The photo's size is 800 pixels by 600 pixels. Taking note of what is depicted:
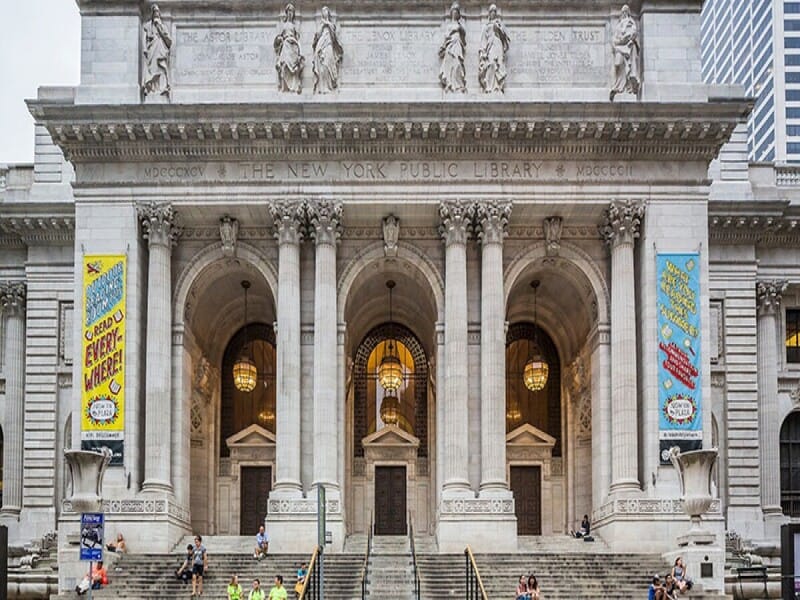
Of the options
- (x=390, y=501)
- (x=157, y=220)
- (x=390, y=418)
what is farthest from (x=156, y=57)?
(x=390, y=501)

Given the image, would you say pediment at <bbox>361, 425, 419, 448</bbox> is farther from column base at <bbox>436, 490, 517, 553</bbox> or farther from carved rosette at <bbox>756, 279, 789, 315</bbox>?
carved rosette at <bbox>756, 279, 789, 315</bbox>

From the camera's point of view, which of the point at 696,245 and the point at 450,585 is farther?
the point at 696,245

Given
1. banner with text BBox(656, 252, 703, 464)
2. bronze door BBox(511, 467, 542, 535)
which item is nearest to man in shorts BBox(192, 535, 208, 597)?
banner with text BBox(656, 252, 703, 464)

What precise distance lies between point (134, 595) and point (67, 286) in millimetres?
19875

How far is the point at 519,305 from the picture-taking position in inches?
2222

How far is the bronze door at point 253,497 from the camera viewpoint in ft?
182

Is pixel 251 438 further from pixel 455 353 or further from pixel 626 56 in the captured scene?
pixel 626 56

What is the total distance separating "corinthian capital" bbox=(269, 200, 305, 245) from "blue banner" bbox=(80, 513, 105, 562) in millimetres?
16997

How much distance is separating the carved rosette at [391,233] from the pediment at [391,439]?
9.41 m

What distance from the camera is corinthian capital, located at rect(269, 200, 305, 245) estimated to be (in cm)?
4878

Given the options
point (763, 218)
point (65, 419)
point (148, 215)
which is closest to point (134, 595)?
point (148, 215)

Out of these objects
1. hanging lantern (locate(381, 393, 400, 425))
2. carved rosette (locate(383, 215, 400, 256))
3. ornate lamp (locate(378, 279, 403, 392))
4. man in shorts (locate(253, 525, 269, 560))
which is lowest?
man in shorts (locate(253, 525, 269, 560))

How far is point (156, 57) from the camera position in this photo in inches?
1957

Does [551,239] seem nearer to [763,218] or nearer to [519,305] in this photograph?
[519,305]
